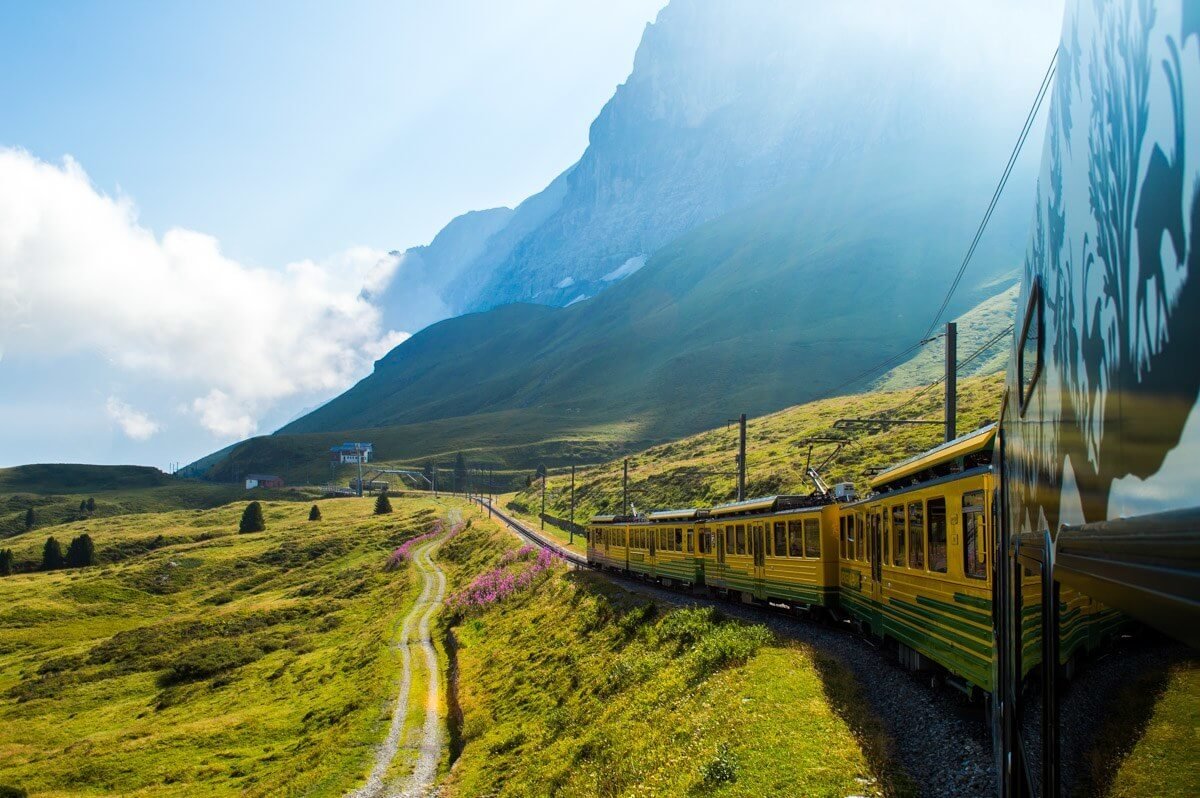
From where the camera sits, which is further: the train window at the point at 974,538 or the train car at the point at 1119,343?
the train window at the point at 974,538

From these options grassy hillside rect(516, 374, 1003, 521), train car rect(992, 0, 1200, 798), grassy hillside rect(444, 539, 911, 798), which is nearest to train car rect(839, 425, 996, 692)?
grassy hillside rect(444, 539, 911, 798)

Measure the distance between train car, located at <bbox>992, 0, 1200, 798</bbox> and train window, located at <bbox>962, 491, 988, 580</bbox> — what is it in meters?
8.57

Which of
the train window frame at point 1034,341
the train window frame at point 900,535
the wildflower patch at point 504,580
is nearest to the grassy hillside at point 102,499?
the wildflower patch at point 504,580

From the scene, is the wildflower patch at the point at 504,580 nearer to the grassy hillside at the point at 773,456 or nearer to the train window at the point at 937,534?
the grassy hillside at the point at 773,456

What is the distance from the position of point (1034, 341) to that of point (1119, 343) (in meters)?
2.42

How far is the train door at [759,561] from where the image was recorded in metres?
27.8

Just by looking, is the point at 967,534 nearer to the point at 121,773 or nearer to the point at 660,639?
the point at 660,639

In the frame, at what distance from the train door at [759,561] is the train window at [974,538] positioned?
50.7ft

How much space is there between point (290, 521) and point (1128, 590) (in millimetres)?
131148

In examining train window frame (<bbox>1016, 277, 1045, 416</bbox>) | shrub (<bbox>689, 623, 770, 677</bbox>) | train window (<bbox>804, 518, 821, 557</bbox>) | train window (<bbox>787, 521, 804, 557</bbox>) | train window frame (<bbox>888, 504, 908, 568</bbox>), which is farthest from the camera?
train window (<bbox>787, 521, 804, 557</bbox>)

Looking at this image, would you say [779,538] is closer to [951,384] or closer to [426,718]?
[951,384]

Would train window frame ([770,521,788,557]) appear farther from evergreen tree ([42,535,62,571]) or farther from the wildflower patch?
evergreen tree ([42,535,62,571])

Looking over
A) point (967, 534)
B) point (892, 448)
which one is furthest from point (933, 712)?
point (892, 448)

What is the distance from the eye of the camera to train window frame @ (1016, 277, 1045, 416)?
12.8ft
